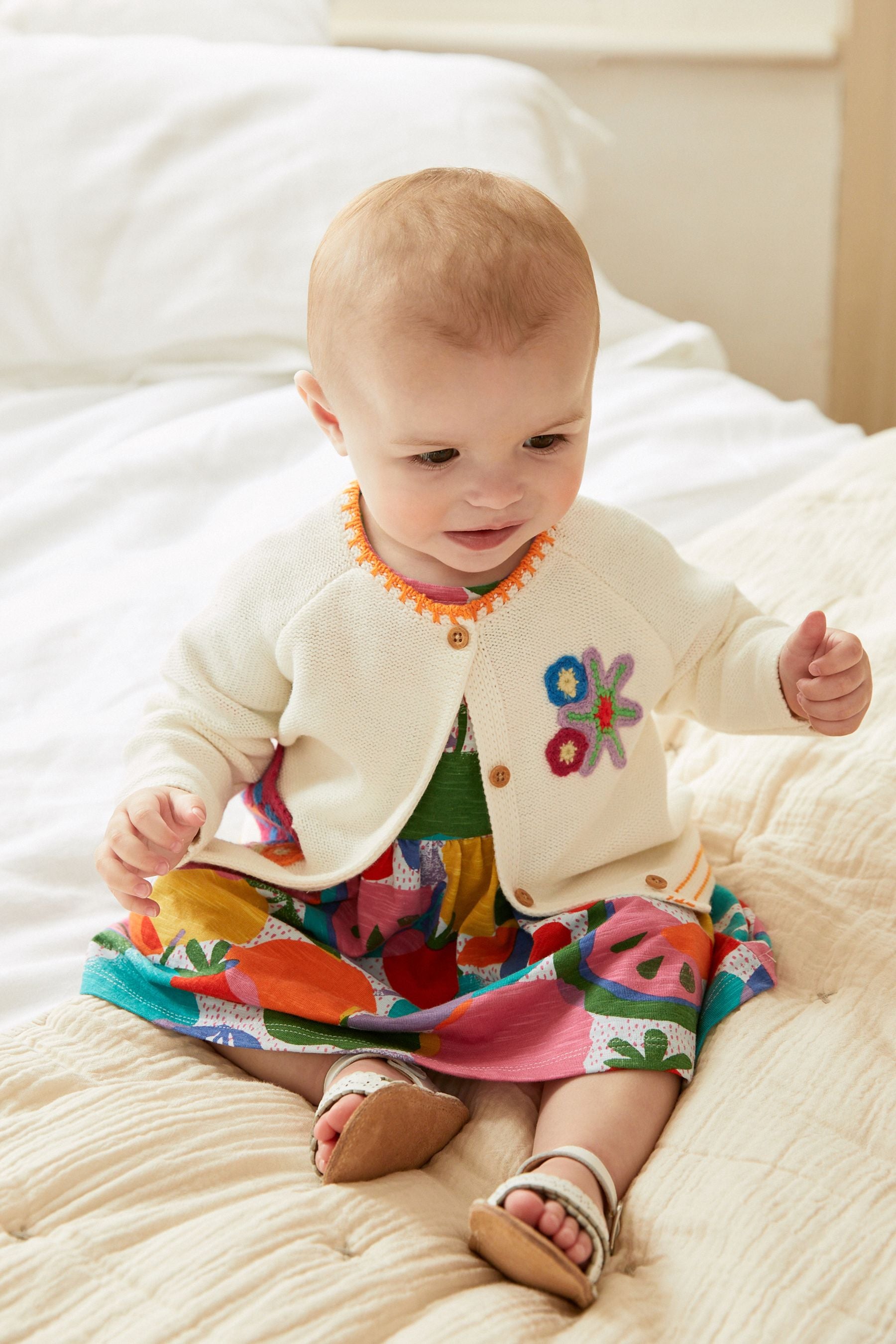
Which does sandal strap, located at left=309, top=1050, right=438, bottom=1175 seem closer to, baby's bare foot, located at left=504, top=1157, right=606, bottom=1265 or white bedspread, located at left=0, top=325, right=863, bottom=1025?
baby's bare foot, located at left=504, top=1157, right=606, bottom=1265

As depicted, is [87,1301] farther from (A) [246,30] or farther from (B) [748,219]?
(B) [748,219]

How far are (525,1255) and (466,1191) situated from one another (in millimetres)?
108

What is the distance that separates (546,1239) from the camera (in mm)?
615

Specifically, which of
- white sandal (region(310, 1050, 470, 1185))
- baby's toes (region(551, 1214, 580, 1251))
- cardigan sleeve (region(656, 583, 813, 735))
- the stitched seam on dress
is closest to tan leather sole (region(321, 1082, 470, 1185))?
white sandal (region(310, 1050, 470, 1185))

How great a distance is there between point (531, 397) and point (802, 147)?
1.68 meters

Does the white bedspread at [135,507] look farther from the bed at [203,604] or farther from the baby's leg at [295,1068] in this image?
the baby's leg at [295,1068]

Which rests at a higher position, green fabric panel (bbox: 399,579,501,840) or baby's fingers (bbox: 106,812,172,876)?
baby's fingers (bbox: 106,812,172,876)

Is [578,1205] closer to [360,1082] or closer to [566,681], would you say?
[360,1082]

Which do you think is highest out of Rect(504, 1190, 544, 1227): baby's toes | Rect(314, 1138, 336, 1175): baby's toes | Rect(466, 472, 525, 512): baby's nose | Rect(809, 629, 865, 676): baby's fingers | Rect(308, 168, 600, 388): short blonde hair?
Rect(308, 168, 600, 388): short blonde hair

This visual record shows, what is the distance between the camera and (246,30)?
6.08ft

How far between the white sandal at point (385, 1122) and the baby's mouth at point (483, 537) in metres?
0.31

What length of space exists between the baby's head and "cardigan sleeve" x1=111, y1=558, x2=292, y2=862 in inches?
5.3

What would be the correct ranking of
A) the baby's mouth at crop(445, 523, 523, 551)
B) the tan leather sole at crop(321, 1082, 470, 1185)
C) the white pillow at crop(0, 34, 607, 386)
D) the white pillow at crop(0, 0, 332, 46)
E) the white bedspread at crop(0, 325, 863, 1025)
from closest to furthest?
1. the tan leather sole at crop(321, 1082, 470, 1185)
2. the baby's mouth at crop(445, 523, 523, 551)
3. the white bedspread at crop(0, 325, 863, 1025)
4. the white pillow at crop(0, 34, 607, 386)
5. the white pillow at crop(0, 0, 332, 46)

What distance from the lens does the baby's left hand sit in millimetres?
794
